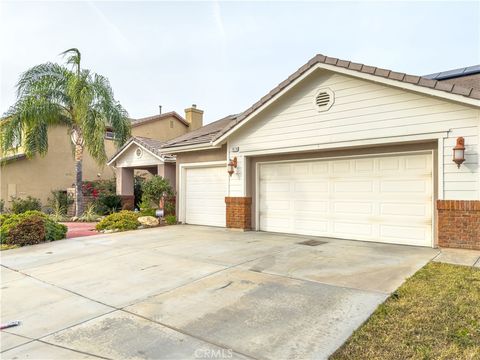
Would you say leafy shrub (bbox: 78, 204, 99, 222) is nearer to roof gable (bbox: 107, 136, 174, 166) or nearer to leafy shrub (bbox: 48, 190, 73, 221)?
leafy shrub (bbox: 48, 190, 73, 221)

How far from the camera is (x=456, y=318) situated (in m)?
3.48

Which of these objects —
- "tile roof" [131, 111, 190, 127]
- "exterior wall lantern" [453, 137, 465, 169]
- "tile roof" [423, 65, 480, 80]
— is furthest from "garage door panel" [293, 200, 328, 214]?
"tile roof" [131, 111, 190, 127]

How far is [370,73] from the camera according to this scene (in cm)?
780

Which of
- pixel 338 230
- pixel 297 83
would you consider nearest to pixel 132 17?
pixel 297 83

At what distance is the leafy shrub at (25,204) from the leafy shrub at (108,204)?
3.51 m

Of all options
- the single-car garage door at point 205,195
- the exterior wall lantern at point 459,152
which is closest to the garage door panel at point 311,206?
the single-car garage door at point 205,195

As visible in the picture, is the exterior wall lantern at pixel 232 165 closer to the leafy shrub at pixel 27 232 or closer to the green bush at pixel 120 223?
the green bush at pixel 120 223

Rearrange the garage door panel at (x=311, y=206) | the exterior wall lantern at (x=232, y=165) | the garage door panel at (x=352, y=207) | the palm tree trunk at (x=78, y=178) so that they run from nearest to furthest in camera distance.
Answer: the garage door panel at (x=352, y=207) → the garage door panel at (x=311, y=206) → the exterior wall lantern at (x=232, y=165) → the palm tree trunk at (x=78, y=178)

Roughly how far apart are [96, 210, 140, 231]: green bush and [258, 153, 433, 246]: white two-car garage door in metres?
4.73

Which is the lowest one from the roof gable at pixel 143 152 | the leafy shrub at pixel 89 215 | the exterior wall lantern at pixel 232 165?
the leafy shrub at pixel 89 215

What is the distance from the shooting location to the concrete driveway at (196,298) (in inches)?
126

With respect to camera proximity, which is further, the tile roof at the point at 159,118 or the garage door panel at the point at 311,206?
the tile roof at the point at 159,118

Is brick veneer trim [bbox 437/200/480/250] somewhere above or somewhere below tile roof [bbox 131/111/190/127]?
below

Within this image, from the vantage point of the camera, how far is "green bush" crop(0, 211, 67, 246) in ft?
29.6
